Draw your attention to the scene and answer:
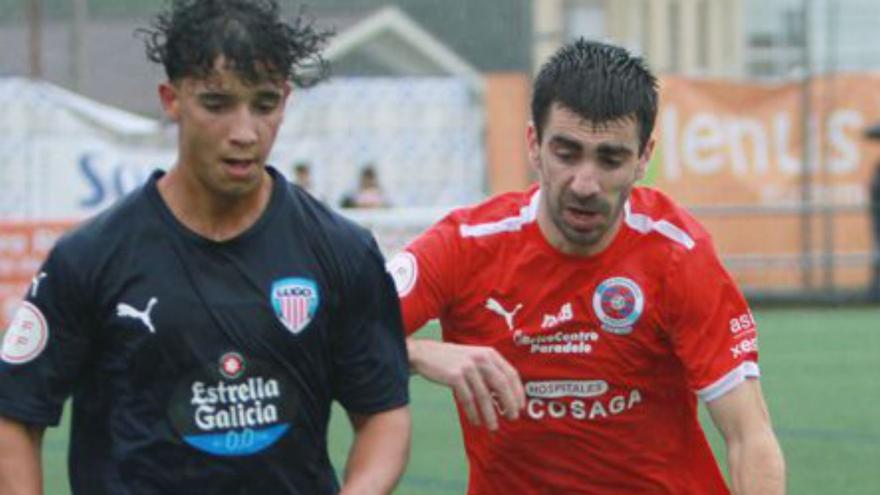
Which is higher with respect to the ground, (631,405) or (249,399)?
(249,399)

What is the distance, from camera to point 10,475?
4035mm

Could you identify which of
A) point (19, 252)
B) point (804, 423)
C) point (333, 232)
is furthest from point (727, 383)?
point (19, 252)

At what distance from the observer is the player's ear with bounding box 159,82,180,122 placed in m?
4.05

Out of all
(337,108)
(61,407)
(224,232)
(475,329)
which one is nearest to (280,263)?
(224,232)

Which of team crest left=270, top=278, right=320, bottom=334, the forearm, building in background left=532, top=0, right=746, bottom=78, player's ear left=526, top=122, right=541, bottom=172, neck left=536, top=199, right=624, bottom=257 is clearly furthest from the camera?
building in background left=532, top=0, right=746, bottom=78

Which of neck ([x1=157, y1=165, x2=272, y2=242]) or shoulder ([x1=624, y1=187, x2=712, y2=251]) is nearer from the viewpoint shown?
neck ([x1=157, y1=165, x2=272, y2=242])

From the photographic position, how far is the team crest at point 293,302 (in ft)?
13.4

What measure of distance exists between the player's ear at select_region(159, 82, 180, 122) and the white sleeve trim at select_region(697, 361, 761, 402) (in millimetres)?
1594

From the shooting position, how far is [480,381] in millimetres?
4406

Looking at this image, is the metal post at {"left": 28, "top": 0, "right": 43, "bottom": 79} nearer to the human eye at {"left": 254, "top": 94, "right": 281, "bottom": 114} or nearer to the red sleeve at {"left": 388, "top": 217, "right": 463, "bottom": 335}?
the red sleeve at {"left": 388, "top": 217, "right": 463, "bottom": 335}

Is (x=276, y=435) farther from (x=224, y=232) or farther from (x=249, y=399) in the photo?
(x=224, y=232)

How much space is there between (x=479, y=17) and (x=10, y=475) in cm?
1668

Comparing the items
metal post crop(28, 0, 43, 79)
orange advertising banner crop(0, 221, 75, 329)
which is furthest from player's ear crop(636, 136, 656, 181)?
metal post crop(28, 0, 43, 79)

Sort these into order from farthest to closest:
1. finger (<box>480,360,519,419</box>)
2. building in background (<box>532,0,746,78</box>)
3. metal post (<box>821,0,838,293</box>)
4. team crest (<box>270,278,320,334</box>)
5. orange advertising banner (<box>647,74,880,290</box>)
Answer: orange advertising banner (<box>647,74,880,290</box>) < metal post (<box>821,0,838,293</box>) < building in background (<box>532,0,746,78</box>) < finger (<box>480,360,519,419</box>) < team crest (<box>270,278,320,334</box>)
